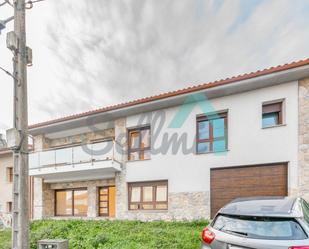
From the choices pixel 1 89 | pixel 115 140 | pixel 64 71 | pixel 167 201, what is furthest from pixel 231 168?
pixel 64 71

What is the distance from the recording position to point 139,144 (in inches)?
487

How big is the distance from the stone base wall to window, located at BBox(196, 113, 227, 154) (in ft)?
6.18

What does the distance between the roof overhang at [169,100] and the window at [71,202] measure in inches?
147

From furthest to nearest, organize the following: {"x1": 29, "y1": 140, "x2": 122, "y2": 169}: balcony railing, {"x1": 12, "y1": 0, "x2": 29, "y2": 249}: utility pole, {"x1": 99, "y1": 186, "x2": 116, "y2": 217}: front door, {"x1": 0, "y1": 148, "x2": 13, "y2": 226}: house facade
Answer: {"x1": 0, "y1": 148, "x2": 13, "y2": 226}: house facade → {"x1": 99, "y1": 186, "x2": 116, "y2": 217}: front door → {"x1": 29, "y1": 140, "x2": 122, "y2": 169}: balcony railing → {"x1": 12, "y1": 0, "x2": 29, "y2": 249}: utility pole

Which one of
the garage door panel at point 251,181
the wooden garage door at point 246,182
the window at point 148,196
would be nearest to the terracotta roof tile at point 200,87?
the wooden garage door at point 246,182

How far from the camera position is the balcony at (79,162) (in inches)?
481

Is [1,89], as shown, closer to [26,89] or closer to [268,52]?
[26,89]

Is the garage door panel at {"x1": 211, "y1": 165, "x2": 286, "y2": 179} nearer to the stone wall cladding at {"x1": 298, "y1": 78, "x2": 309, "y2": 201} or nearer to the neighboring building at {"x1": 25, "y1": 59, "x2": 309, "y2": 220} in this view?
the neighboring building at {"x1": 25, "y1": 59, "x2": 309, "y2": 220}

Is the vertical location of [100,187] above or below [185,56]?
below

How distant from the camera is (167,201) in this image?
11.2 metres

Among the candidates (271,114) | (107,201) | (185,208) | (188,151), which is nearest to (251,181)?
(271,114)

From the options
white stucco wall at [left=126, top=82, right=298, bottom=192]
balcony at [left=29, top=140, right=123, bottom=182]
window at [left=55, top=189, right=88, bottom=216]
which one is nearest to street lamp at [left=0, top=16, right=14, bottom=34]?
white stucco wall at [left=126, top=82, right=298, bottom=192]

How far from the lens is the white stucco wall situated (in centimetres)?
890

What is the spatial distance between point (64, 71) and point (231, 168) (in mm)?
10904
